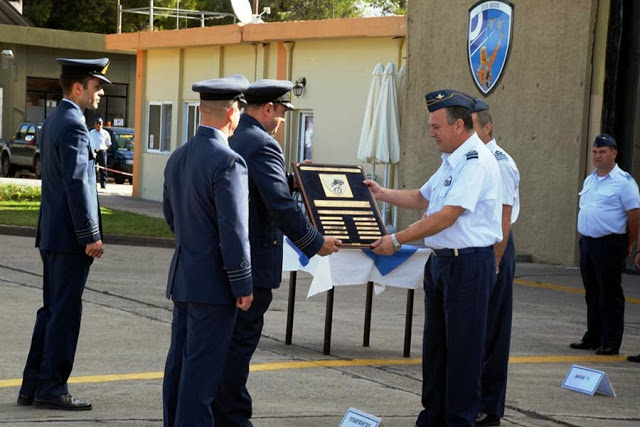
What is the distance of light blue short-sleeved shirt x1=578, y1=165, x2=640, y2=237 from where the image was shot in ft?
35.3

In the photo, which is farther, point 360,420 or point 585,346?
point 585,346

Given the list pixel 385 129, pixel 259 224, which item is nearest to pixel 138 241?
pixel 385 129

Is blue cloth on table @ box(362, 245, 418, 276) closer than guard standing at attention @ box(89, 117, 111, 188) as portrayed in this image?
Yes

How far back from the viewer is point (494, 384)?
25.4 ft

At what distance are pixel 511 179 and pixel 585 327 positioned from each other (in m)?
4.76

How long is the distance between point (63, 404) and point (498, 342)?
2.78 meters

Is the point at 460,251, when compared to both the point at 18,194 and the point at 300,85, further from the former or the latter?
the point at 18,194

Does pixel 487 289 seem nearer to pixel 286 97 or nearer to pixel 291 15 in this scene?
pixel 286 97

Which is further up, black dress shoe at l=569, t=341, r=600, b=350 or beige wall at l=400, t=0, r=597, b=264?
beige wall at l=400, t=0, r=597, b=264

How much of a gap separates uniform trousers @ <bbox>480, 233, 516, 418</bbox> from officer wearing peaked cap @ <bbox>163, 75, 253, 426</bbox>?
2266 mm

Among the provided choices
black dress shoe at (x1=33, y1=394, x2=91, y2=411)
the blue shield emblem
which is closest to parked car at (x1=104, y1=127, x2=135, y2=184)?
the blue shield emblem

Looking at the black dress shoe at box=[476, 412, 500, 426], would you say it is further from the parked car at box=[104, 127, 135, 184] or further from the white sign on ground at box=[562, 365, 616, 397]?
the parked car at box=[104, 127, 135, 184]

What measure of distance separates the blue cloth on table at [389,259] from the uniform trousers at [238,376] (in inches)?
125

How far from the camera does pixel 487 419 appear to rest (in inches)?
301
